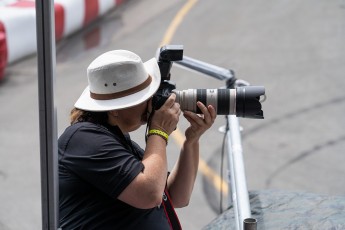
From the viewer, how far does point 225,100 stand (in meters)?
2.43

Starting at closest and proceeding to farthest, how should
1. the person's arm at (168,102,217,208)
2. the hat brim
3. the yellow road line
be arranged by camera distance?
1. the hat brim
2. the person's arm at (168,102,217,208)
3. the yellow road line

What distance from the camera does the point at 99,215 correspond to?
7.22ft

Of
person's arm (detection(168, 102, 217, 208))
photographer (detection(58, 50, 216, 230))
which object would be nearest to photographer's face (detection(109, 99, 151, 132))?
photographer (detection(58, 50, 216, 230))

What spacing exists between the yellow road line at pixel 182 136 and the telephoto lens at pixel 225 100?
218 centimetres

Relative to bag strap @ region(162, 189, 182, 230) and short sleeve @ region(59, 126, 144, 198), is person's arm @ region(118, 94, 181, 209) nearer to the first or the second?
short sleeve @ region(59, 126, 144, 198)

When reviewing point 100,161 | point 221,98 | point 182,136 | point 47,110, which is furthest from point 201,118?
point 182,136

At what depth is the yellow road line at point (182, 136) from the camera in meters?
5.78

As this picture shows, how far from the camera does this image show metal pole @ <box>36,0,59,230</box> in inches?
63.7

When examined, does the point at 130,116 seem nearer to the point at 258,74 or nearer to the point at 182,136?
the point at 182,136

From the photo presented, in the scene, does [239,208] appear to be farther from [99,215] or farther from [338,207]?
[99,215]

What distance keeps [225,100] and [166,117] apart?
0.82 ft

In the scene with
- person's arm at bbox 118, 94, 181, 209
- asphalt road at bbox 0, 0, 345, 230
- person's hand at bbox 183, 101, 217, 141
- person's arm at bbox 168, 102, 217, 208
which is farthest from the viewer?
asphalt road at bbox 0, 0, 345, 230

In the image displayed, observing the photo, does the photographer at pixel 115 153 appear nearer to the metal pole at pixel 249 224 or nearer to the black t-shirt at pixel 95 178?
the black t-shirt at pixel 95 178

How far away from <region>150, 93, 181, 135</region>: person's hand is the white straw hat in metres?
0.07
